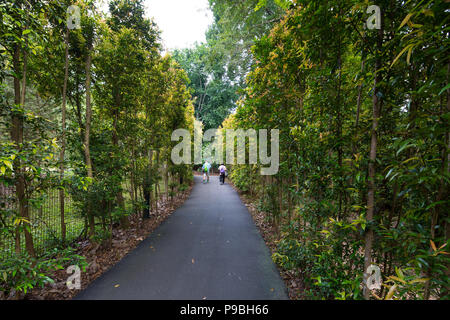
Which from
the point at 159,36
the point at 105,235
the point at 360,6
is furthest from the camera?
the point at 159,36

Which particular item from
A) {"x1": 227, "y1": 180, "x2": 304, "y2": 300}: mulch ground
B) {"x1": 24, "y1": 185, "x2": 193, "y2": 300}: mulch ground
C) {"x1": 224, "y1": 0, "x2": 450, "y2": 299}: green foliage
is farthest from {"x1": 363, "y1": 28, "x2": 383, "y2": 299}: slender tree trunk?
{"x1": 24, "y1": 185, "x2": 193, "y2": 300}: mulch ground

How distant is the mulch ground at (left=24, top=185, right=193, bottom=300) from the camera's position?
2.57 metres

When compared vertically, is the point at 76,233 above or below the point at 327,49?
below

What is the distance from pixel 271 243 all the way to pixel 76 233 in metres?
4.67

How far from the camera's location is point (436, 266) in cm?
94

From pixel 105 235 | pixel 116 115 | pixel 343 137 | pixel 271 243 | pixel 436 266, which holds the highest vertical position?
pixel 116 115

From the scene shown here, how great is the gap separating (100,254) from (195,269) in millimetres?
2133

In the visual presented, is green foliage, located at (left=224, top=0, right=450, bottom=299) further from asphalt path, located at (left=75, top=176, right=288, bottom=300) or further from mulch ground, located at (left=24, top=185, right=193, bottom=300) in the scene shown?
mulch ground, located at (left=24, top=185, right=193, bottom=300)

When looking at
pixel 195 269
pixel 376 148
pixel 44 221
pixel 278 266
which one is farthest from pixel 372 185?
pixel 44 221

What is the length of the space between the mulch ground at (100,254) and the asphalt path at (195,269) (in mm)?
161

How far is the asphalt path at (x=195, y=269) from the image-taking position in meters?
2.56

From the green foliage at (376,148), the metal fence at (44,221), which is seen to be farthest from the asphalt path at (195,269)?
the metal fence at (44,221)

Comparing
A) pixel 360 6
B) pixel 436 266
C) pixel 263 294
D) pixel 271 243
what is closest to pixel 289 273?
pixel 263 294
